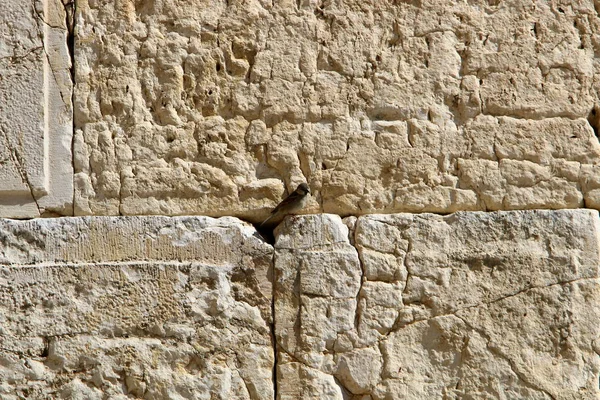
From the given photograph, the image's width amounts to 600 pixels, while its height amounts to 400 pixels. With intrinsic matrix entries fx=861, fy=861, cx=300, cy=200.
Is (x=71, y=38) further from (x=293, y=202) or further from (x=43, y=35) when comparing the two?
(x=293, y=202)

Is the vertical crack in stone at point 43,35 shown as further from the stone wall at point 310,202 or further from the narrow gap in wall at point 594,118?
the narrow gap in wall at point 594,118

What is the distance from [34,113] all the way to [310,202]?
3.92ft

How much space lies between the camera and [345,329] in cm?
340

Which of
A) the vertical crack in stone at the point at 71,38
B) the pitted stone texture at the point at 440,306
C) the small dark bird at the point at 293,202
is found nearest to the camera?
the pitted stone texture at the point at 440,306

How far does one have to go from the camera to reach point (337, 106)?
355cm

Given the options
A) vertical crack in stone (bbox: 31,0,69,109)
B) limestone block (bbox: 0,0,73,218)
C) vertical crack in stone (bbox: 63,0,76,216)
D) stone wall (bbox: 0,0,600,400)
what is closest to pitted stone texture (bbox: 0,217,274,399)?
stone wall (bbox: 0,0,600,400)

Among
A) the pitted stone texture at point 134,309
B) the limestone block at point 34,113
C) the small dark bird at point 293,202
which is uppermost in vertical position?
the limestone block at point 34,113

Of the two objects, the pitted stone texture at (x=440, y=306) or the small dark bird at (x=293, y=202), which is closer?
the pitted stone texture at (x=440, y=306)

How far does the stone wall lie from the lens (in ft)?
11.1

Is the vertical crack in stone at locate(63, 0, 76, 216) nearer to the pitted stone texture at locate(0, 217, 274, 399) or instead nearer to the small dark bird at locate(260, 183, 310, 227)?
the pitted stone texture at locate(0, 217, 274, 399)

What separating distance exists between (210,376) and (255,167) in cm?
86

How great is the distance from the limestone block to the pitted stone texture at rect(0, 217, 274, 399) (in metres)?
0.12

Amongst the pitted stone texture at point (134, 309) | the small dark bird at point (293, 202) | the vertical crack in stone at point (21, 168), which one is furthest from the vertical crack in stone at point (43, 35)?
the small dark bird at point (293, 202)

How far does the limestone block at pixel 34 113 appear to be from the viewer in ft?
11.6
